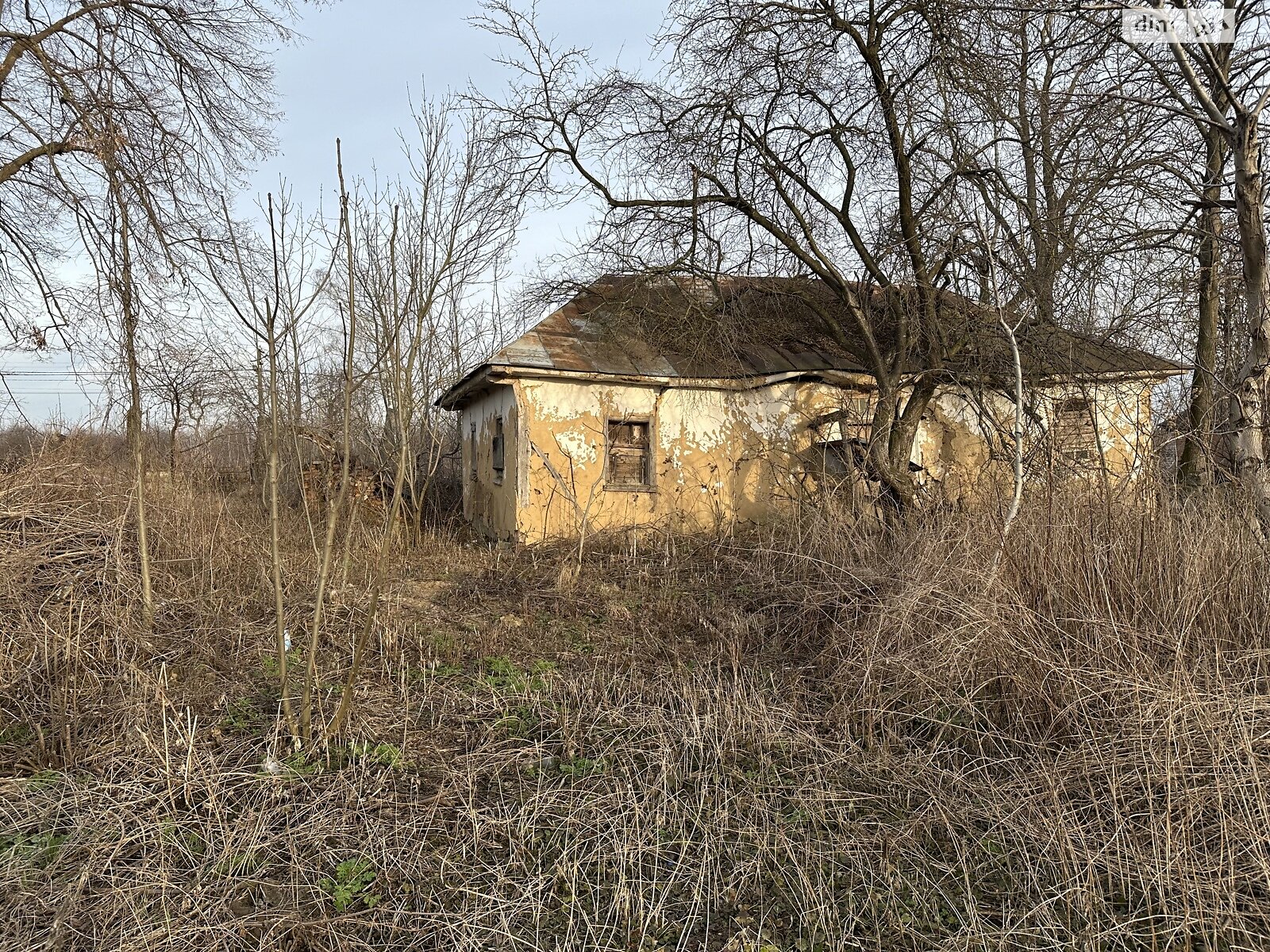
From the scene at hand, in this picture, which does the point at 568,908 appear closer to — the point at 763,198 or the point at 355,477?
the point at 763,198

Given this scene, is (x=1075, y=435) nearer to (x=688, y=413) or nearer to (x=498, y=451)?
(x=688, y=413)

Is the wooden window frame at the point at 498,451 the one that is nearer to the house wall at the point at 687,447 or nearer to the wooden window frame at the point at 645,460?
the house wall at the point at 687,447

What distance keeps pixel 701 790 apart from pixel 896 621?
190 centimetres

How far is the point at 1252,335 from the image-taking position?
18.3ft

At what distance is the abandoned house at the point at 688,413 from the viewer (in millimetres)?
11016

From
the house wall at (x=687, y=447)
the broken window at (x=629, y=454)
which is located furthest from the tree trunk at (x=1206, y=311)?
the broken window at (x=629, y=454)

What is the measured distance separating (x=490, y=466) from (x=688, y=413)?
11.1 ft

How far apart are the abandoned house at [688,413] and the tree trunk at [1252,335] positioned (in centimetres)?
477

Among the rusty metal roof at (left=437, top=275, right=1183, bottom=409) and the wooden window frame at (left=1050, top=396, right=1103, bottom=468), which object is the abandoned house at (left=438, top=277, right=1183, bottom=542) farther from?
the wooden window frame at (left=1050, top=396, right=1103, bottom=468)

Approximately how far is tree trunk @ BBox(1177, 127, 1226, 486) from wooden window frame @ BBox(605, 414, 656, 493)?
6331 millimetres

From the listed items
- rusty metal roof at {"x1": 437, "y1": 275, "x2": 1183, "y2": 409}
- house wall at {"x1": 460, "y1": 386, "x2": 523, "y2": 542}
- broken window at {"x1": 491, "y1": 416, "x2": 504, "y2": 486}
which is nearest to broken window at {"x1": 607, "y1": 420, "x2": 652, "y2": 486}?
rusty metal roof at {"x1": 437, "y1": 275, "x2": 1183, "y2": 409}

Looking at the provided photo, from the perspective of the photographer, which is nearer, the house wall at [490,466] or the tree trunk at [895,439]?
the tree trunk at [895,439]

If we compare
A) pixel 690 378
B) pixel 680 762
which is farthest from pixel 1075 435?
pixel 680 762

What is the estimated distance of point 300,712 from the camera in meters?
4.34
